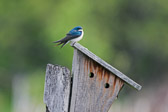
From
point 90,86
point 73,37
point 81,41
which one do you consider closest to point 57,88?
point 90,86

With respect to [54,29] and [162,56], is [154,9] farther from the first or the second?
[54,29]

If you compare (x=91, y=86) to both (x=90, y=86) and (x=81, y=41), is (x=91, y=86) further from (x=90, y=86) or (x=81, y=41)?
(x=81, y=41)

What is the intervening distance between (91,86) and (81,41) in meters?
18.5

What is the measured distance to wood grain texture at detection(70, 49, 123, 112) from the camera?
5.51 m

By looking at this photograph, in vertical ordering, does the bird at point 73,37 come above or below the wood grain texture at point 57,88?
above

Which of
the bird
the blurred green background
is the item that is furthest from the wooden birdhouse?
the blurred green background

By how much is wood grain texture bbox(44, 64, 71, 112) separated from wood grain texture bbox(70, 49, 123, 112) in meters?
0.12

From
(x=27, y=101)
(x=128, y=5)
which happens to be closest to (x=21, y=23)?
(x=27, y=101)

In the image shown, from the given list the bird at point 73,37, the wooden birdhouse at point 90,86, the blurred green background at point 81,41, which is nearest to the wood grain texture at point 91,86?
the wooden birdhouse at point 90,86

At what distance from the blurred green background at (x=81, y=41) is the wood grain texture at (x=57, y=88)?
1798 centimetres

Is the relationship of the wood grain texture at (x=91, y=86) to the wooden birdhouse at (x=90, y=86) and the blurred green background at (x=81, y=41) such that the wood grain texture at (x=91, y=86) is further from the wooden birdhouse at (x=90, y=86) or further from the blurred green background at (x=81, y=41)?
the blurred green background at (x=81, y=41)

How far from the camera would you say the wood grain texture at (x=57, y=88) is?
17.7 feet

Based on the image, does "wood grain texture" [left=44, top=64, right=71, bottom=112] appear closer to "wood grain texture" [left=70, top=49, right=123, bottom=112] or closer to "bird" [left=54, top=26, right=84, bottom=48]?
"wood grain texture" [left=70, top=49, right=123, bottom=112]

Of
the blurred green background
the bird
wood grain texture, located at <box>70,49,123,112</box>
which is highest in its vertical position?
the bird
